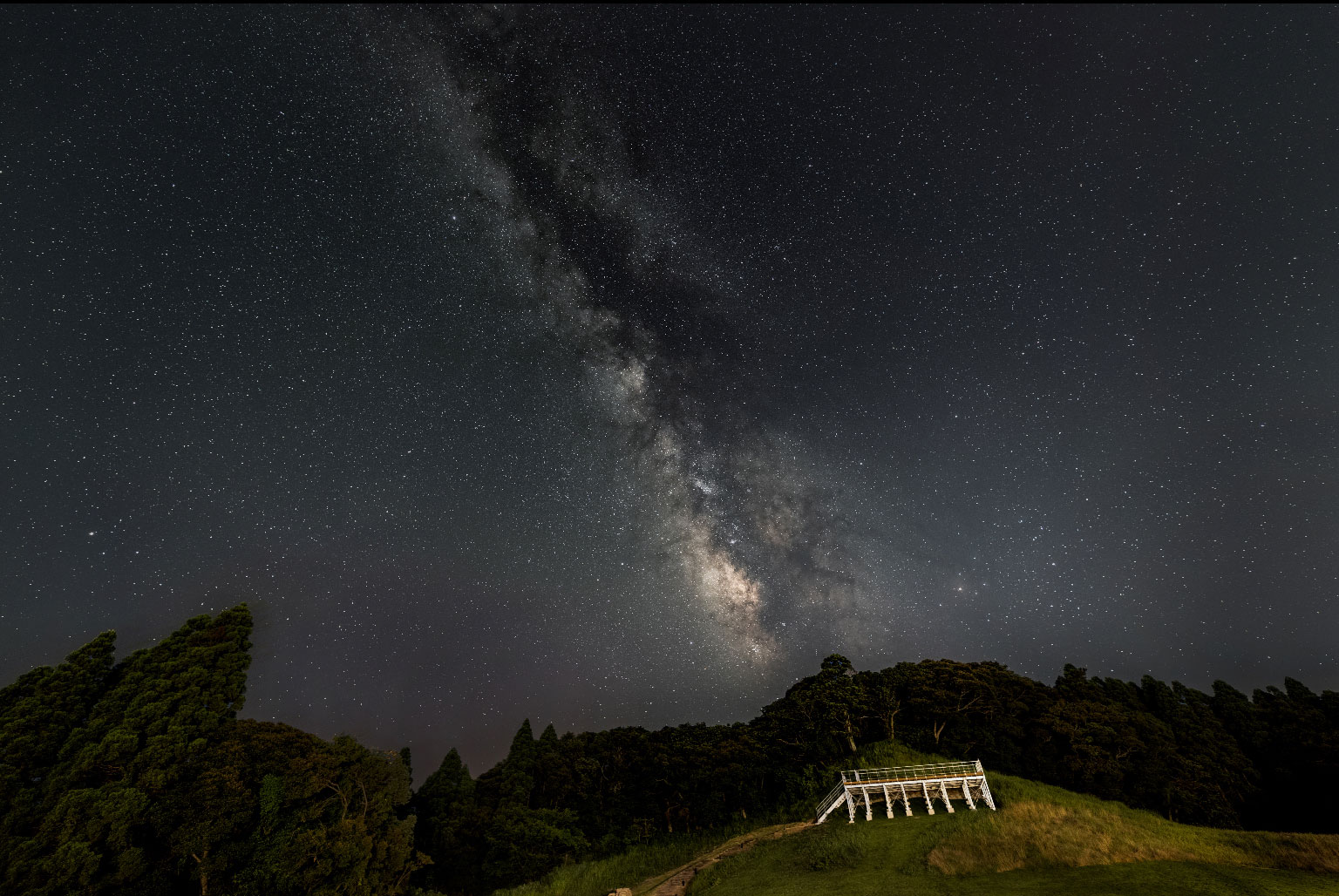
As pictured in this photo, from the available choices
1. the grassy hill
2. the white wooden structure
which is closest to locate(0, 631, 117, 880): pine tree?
the grassy hill

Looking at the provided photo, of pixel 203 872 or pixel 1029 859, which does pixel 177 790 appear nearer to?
pixel 203 872

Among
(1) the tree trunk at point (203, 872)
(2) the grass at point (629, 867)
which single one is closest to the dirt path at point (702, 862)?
(2) the grass at point (629, 867)

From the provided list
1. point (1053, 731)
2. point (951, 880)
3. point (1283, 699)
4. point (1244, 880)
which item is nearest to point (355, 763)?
point (951, 880)

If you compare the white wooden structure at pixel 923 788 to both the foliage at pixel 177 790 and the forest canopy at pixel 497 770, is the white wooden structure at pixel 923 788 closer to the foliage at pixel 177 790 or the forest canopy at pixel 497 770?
the forest canopy at pixel 497 770

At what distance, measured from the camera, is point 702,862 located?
1313 inches

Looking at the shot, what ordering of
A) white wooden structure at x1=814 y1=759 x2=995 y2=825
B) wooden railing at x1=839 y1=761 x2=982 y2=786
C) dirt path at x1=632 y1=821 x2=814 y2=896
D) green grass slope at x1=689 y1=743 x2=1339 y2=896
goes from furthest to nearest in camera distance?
wooden railing at x1=839 y1=761 x2=982 y2=786, white wooden structure at x1=814 y1=759 x2=995 y2=825, dirt path at x1=632 y1=821 x2=814 y2=896, green grass slope at x1=689 y1=743 x2=1339 y2=896

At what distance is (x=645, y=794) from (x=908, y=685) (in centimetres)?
2637

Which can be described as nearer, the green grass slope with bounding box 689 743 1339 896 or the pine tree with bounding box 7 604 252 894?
the green grass slope with bounding box 689 743 1339 896

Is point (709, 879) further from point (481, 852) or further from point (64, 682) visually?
point (64, 682)

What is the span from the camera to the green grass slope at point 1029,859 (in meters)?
21.0

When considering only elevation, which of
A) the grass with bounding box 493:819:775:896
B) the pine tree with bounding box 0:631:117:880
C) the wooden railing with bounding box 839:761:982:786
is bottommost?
the grass with bounding box 493:819:775:896

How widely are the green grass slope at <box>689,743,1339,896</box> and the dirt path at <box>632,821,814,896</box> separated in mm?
→ 1313

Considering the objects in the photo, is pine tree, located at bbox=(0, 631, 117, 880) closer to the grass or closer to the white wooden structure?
the grass

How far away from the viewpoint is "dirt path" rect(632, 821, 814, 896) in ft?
93.6
